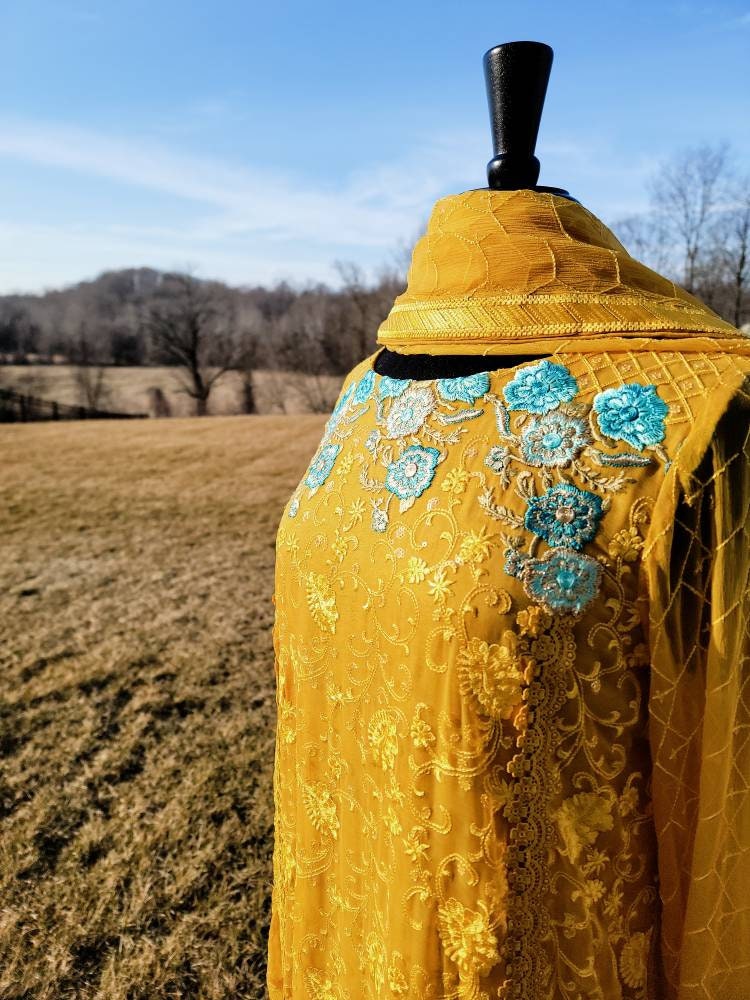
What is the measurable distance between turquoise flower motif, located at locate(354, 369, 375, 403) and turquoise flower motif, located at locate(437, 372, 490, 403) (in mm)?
174

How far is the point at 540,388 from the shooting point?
84 cm

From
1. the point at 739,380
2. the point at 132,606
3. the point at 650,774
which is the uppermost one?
the point at 739,380

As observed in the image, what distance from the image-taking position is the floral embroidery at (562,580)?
0.74 meters

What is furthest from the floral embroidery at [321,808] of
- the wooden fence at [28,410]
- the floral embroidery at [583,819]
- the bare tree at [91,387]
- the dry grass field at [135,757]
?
the bare tree at [91,387]

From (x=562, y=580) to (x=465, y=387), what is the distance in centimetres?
29

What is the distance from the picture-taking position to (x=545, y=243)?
91 centimetres

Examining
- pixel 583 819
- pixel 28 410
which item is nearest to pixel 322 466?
pixel 583 819

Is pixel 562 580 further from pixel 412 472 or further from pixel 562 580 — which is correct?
pixel 412 472

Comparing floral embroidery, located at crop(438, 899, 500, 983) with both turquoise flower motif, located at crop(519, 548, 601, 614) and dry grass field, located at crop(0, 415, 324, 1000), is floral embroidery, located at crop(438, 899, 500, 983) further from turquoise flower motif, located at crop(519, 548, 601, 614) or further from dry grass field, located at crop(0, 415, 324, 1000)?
dry grass field, located at crop(0, 415, 324, 1000)

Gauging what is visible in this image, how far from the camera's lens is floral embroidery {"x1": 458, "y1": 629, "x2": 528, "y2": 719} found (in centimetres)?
76

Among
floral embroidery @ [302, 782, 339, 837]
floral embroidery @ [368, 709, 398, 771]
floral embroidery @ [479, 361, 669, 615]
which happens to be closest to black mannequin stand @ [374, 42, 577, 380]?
floral embroidery @ [479, 361, 669, 615]

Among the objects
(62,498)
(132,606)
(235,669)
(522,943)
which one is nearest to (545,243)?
(522,943)

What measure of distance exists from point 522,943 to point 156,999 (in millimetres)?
1546

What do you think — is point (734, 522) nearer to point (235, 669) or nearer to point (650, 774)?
point (650, 774)
